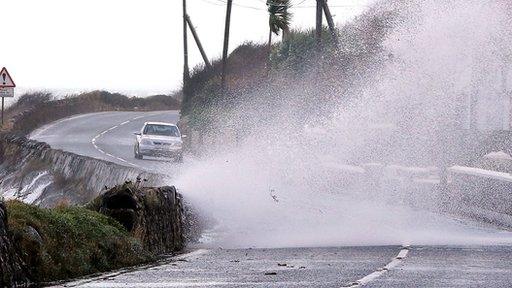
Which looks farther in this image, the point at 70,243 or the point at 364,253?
the point at 364,253

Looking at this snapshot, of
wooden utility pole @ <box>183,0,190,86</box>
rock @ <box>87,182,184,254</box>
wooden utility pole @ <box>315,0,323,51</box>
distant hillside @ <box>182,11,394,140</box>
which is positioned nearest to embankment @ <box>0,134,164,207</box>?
distant hillside @ <box>182,11,394,140</box>

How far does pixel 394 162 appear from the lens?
34.6 m

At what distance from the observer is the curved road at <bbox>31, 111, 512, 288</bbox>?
12430 millimetres

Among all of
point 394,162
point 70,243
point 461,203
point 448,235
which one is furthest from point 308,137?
point 70,243

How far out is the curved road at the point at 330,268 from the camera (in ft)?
40.8

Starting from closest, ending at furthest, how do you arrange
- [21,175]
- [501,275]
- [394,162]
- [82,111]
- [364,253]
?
[501,275]
[364,253]
[394,162]
[21,175]
[82,111]

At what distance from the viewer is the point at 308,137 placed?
1523 inches

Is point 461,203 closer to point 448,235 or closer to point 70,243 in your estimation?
point 448,235

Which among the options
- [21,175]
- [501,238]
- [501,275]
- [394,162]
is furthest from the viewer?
[21,175]

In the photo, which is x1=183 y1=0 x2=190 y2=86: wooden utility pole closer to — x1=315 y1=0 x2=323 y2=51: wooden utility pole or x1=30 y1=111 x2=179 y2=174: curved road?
x1=30 y1=111 x2=179 y2=174: curved road

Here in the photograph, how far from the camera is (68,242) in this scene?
13.8 meters

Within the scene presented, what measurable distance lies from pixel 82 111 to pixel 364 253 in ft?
286

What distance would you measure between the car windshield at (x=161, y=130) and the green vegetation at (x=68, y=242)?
36.7 meters

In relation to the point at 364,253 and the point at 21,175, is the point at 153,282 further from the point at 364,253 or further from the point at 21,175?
the point at 21,175
